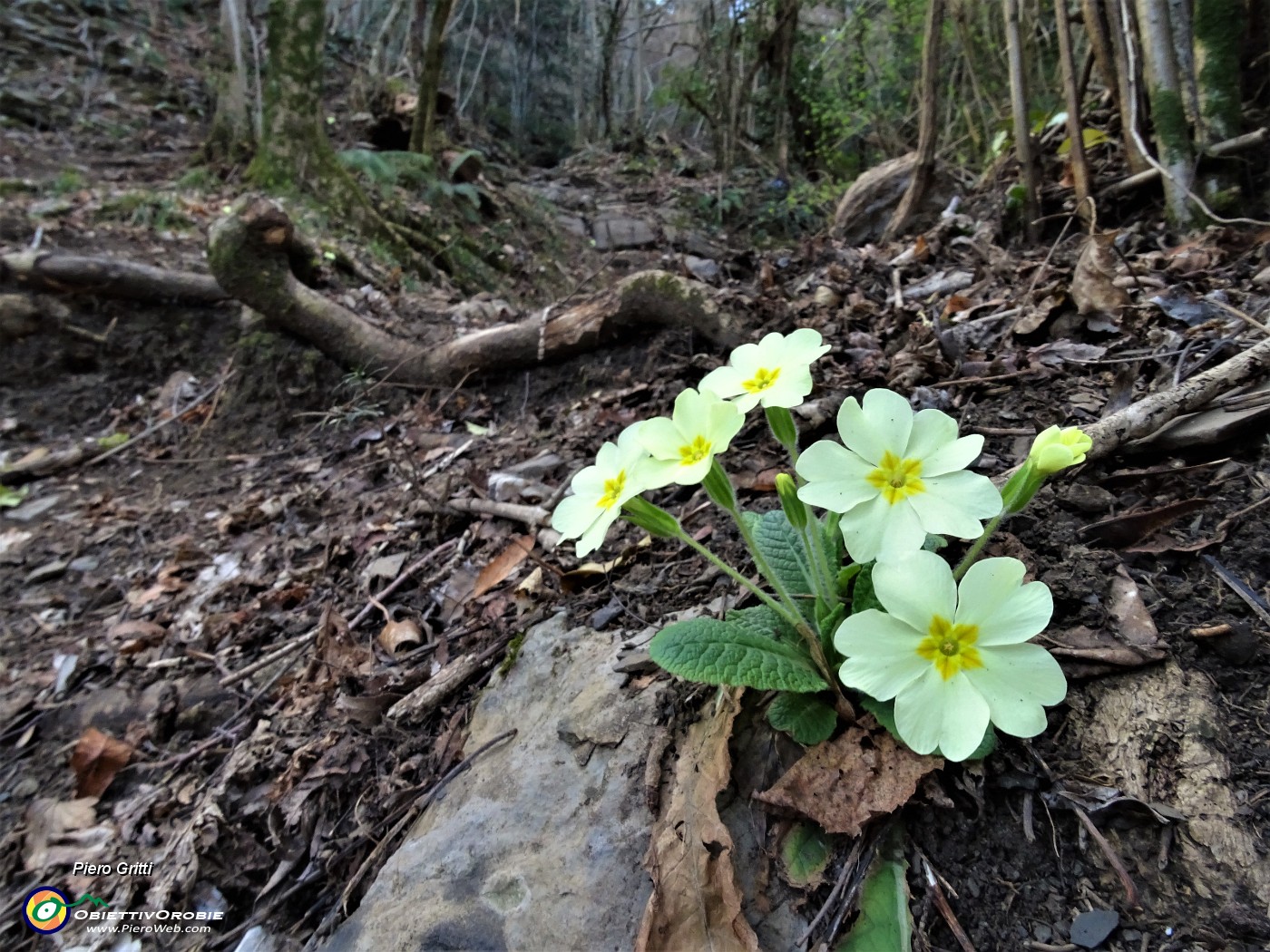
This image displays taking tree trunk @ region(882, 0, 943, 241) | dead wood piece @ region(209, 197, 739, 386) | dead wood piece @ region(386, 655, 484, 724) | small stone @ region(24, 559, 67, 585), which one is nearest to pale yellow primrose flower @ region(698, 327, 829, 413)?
dead wood piece @ region(386, 655, 484, 724)

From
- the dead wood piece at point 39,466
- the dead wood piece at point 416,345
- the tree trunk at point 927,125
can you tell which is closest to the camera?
the dead wood piece at point 416,345

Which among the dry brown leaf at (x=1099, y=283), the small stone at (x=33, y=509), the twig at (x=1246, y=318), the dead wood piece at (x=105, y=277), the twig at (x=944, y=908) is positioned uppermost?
the dead wood piece at (x=105, y=277)

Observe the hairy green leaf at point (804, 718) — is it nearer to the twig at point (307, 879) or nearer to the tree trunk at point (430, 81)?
the twig at point (307, 879)

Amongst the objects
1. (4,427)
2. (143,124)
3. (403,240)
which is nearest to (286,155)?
(403,240)

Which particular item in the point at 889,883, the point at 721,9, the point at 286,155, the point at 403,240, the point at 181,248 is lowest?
the point at 889,883

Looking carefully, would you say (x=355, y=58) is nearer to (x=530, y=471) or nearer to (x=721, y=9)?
(x=721, y=9)

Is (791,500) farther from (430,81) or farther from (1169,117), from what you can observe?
(430,81)

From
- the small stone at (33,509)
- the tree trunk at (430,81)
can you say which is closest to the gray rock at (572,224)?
the tree trunk at (430,81)
